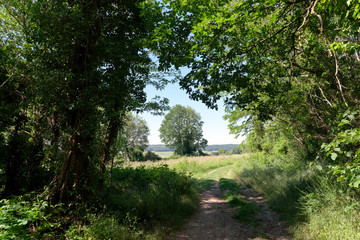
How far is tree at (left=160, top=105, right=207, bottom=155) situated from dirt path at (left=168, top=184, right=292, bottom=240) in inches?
1574

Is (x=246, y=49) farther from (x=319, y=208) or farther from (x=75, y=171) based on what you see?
(x=75, y=171)

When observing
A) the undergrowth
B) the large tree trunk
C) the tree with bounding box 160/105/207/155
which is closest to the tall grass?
the undergrowth

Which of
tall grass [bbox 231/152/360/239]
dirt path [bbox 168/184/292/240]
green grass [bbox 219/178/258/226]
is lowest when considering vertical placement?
dirt path [bbox 168/184/292/240]

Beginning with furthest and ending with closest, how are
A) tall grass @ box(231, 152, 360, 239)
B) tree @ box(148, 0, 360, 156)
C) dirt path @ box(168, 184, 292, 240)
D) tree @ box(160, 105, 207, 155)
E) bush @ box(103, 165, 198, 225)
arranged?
tree @ box(160, 105, 207, 155) → bush @ box(103, 165, 198, 225) → dirt path @ box(168, 184, 292, 240) → tree @ box(148, 0, 360, 156) → tall grass @ box(231, 152, 360, 239)

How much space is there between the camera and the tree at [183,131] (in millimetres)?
48588

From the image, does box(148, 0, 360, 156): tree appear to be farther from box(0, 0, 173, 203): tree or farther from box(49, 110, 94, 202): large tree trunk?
box(49, 110, 94, 202): large tree trunk

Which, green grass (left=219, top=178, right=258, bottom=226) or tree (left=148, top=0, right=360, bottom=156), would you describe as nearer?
tree (left=148, top=0, right=360, bottom=156)

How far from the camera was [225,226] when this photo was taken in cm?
656

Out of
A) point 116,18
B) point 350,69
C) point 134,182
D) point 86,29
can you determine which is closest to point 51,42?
point 86,29

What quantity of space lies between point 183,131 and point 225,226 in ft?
139

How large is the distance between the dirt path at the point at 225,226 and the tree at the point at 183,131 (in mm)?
39982

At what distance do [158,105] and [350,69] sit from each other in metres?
8.00

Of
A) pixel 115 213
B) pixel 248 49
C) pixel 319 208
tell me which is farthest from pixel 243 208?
pixel 248 49

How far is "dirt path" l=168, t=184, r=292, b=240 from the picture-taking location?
585cm
